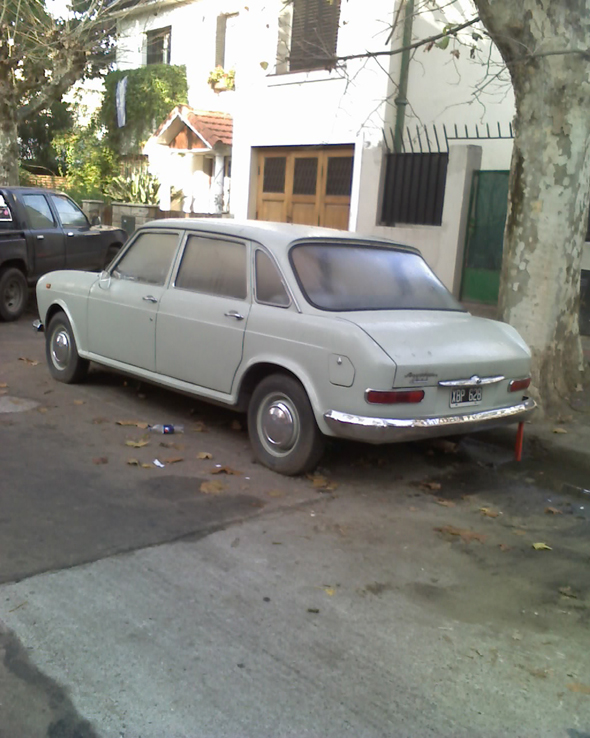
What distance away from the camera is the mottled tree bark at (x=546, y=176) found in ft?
24.1

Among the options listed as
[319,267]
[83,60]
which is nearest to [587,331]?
[319,267]

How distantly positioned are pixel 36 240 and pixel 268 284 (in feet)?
24.4

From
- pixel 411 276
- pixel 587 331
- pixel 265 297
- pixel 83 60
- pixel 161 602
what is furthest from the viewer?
pixel 83 60

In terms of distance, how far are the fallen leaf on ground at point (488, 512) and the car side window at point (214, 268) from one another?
237 cm

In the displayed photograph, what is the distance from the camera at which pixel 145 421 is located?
7.21 metres

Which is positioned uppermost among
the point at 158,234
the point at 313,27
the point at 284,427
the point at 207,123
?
the point at 313,27

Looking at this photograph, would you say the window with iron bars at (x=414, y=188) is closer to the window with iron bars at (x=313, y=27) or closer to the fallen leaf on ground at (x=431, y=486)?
the window with iron bars at (x=313, y=27)

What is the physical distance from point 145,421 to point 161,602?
338 centimetres

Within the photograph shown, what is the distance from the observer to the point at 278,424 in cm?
594

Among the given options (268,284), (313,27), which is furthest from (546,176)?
(313,27)

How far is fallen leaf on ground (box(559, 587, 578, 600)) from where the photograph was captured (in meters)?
4.33

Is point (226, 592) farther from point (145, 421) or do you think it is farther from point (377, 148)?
point (377, 148)

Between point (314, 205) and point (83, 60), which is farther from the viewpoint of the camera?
point (83, 60)

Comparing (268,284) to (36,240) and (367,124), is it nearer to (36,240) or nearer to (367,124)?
(36,240)
